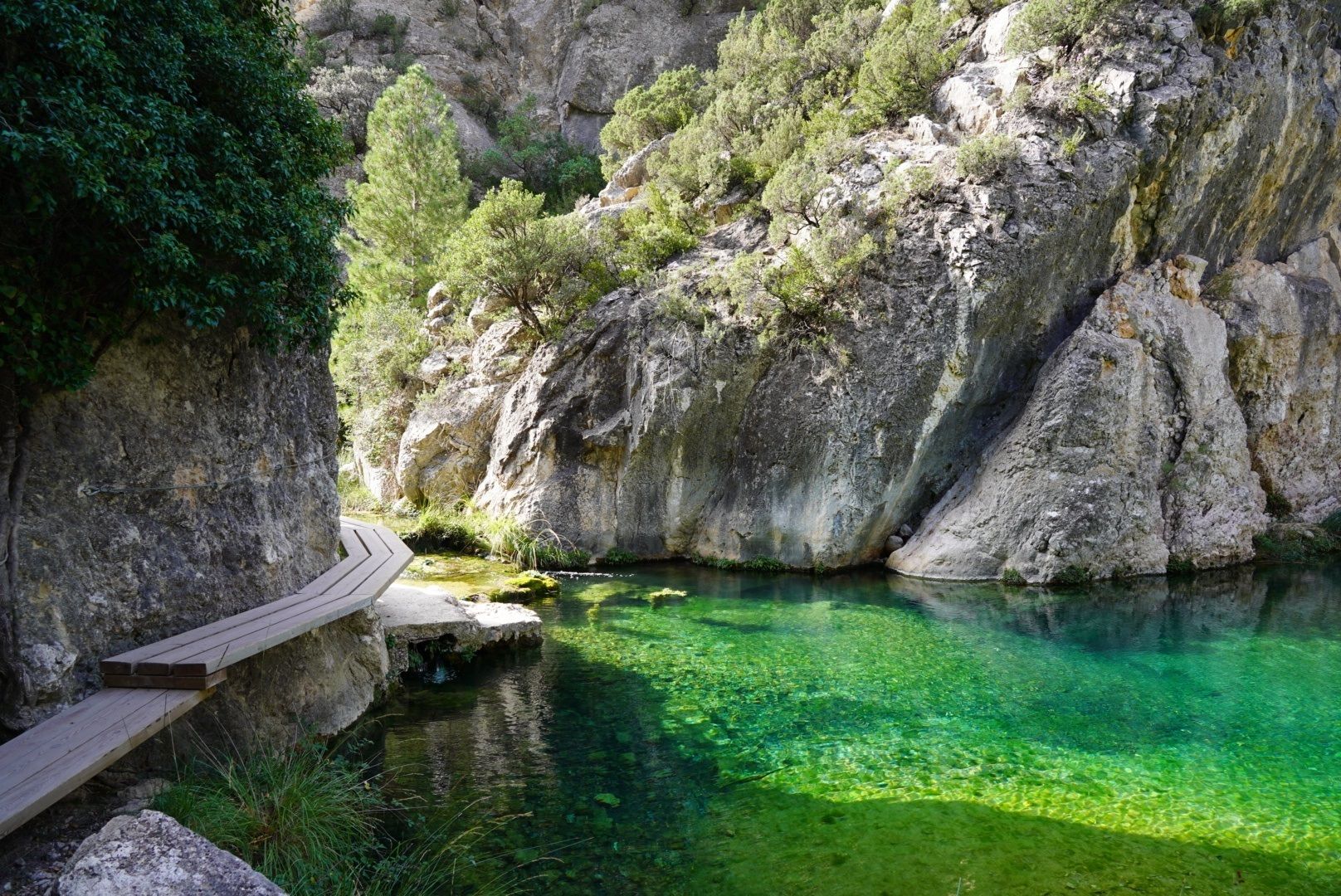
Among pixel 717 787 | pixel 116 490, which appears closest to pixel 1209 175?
pixel 717 787

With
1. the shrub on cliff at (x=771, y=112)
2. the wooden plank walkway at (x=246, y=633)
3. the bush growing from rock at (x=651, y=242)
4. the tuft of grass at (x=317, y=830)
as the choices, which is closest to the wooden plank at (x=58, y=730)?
the wooden plank walkway at (x=246, y=633)

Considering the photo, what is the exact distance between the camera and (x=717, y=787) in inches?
265

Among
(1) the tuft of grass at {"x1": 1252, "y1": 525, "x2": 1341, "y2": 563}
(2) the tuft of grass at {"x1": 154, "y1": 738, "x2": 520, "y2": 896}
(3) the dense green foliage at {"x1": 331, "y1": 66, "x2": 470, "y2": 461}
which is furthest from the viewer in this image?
(3) the dense green foliage at {"x1": 331, "y1": 66, "x2": 470, "y2": 461}

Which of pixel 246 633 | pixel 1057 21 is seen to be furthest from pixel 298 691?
pixel 1057 21

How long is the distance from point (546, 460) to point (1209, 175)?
18470 mm

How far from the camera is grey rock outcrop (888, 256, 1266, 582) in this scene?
1565 cm

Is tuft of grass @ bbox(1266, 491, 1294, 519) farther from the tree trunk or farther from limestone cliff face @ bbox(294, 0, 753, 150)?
limestone cliff face @ bbox(294, 0, 753, 150)

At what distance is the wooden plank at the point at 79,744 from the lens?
3.64 meters

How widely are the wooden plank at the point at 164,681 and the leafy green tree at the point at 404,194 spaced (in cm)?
2407

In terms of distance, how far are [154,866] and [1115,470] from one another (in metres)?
17.5

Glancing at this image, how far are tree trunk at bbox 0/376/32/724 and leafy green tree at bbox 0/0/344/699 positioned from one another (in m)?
0.01

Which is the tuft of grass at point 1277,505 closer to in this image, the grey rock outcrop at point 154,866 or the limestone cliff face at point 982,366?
the limestone cliff face at point 982,366

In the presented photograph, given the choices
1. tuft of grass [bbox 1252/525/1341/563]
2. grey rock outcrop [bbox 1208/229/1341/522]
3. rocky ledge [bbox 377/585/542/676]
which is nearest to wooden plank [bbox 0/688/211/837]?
rocky ledge [bbox 377/585/542/676]

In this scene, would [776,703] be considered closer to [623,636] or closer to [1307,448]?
[623,636]
